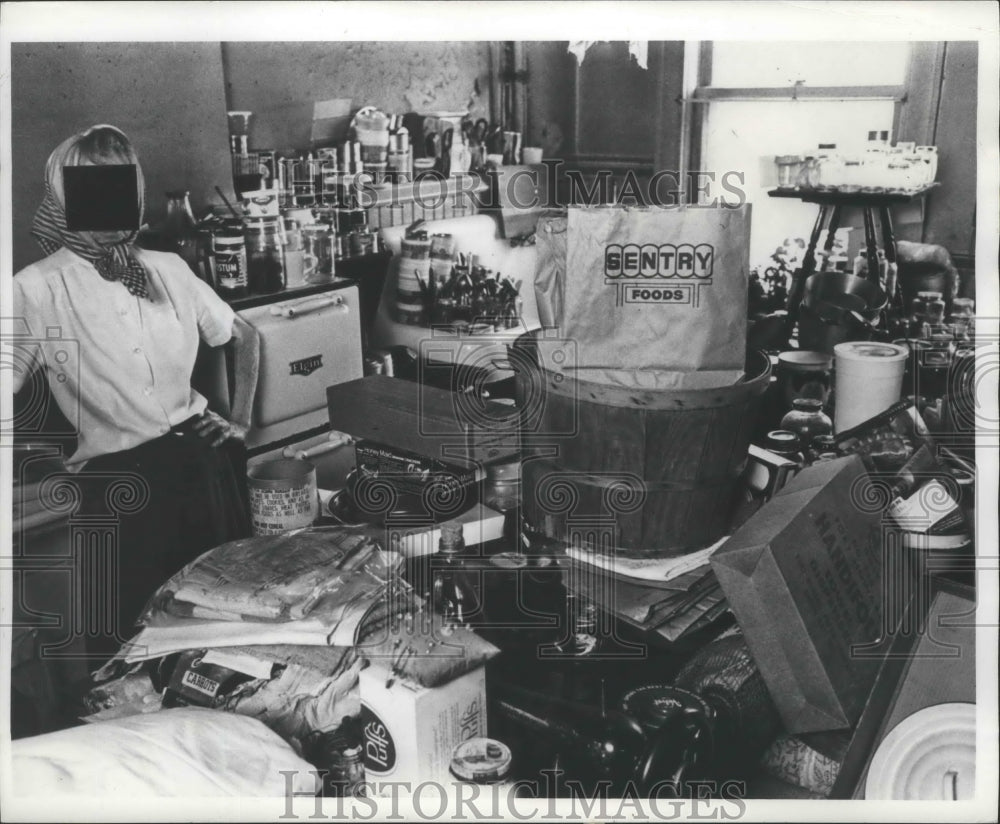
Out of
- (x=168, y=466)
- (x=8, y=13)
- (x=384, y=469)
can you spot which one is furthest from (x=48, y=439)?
(x=8, y=13)

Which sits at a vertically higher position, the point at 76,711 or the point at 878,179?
the point at 878,179

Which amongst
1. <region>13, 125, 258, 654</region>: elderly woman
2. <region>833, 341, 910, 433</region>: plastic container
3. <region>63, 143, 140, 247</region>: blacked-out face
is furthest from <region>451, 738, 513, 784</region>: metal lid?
<region>63, 143, 140, 247</region>: blacked-out face

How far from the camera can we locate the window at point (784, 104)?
1586 millimetres

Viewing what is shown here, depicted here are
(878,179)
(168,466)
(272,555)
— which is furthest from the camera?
(878,179)

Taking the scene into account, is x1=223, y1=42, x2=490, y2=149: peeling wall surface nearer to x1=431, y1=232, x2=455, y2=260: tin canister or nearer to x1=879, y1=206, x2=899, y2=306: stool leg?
x1=431, y1=232, x2=455, y2=260: tin canister

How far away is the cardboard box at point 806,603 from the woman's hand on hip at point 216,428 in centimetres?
117

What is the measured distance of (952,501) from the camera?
4.66ft

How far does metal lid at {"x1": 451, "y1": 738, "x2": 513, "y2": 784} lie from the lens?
1.17 meters

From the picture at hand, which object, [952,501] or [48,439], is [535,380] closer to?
[952,501]

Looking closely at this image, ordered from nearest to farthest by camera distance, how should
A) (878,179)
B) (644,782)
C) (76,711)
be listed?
(644,782) < (76,711) < (878,179)

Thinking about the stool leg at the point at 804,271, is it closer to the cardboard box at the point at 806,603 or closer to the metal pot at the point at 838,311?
the metal pot at the point at 838,311

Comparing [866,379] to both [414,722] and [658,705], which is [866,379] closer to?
[658,705]

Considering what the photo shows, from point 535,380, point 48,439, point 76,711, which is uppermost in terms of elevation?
point 535,380

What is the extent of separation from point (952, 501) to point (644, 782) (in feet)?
2.12
